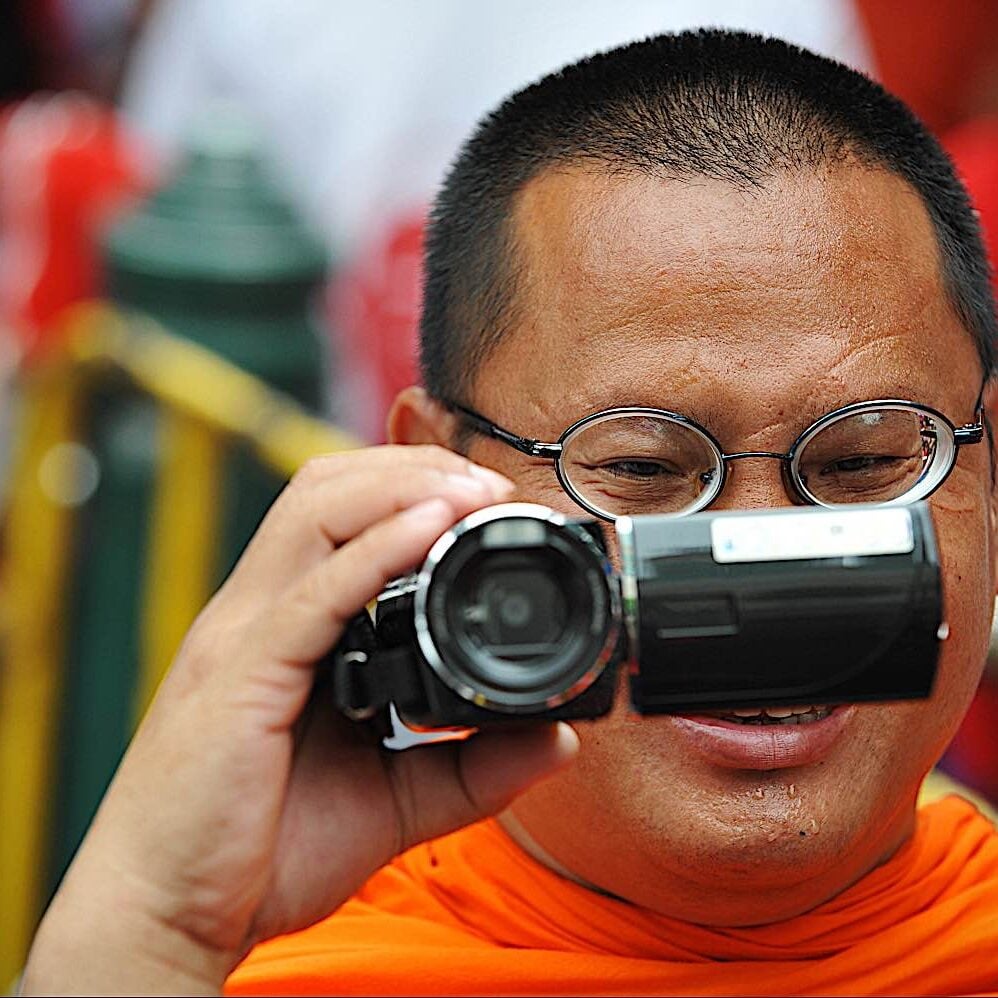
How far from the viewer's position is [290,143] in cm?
618

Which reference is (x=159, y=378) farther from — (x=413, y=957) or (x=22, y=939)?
(x=413, y=957)

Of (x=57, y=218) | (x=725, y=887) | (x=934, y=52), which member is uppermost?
(x=934, y=52)

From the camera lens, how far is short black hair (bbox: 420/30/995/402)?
82.3 inches

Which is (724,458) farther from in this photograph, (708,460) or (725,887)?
(725,887)

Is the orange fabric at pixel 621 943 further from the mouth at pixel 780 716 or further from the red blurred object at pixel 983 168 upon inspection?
the red blurred object at pixel 983 168

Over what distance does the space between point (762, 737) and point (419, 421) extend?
645 millimetres

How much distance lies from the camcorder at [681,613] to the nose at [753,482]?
1.13ft

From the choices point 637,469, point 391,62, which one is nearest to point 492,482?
point 637,469

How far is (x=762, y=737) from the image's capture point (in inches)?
75.4

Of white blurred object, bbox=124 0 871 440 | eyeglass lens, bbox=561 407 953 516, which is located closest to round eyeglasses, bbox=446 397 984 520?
eyeglass lens, bbox=561 407 953 516

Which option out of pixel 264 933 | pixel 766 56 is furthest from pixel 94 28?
pixel 264 933

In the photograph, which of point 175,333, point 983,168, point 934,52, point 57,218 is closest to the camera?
point 983,168

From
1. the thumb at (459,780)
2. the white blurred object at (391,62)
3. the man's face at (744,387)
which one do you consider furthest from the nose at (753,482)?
the white blurred object at (391,62)

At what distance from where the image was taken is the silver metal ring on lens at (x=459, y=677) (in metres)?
1.57
